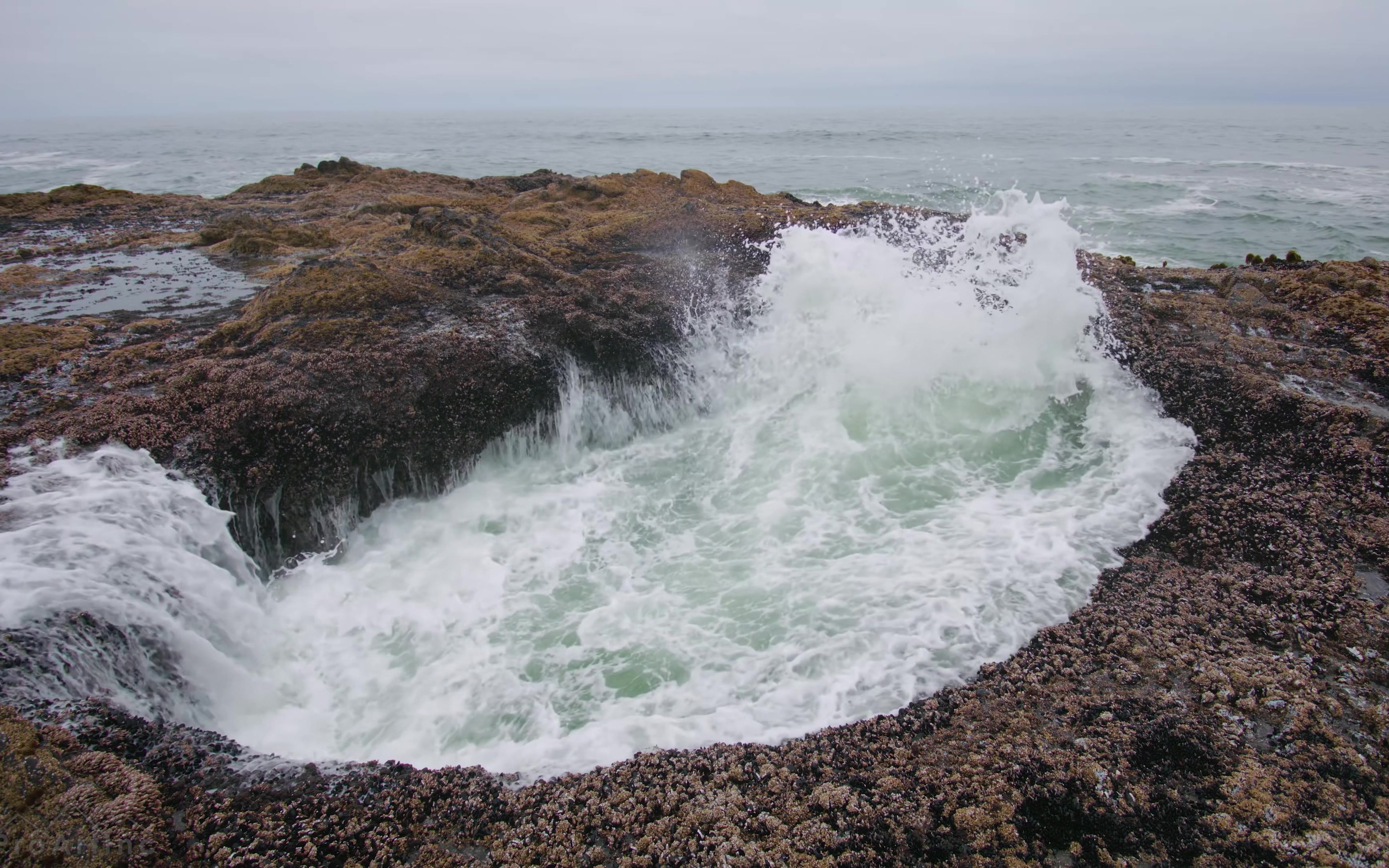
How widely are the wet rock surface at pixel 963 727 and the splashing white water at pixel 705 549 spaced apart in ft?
2.65

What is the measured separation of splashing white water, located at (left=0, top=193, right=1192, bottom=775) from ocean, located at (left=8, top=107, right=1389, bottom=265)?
16.0 m

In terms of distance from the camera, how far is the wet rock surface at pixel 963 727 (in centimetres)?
428

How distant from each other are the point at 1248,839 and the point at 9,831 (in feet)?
25.1

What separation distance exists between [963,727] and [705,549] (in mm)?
4314

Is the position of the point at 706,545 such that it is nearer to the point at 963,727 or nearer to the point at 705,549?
the point at 705,549

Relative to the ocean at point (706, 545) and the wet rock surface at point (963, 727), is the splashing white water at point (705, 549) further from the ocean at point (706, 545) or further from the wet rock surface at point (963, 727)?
the wet rock surface at point (963, 727)

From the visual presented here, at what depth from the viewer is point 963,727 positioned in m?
5.38

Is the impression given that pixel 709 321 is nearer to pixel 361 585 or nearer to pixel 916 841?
pixel 361 585

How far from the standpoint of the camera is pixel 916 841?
4324 millimetres

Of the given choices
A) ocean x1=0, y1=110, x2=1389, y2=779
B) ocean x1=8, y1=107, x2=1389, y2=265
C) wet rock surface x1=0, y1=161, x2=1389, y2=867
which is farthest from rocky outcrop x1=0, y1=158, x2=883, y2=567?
ocean x1=8, y1=107, x2=1389, y2=265

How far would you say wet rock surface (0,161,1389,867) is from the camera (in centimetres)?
428

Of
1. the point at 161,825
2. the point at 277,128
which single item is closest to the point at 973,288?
the point at 161,825

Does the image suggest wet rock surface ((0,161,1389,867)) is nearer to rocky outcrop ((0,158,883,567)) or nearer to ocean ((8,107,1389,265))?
rocky outcrop ((0,158,883,567))

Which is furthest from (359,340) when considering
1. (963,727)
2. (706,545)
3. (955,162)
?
(955,162)
